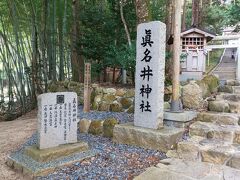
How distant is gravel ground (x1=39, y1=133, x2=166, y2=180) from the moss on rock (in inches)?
16.2

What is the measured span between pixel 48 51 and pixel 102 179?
5.81m

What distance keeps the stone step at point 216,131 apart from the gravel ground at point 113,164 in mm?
670

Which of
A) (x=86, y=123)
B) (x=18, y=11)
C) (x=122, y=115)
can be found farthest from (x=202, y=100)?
(x=18, y=11)

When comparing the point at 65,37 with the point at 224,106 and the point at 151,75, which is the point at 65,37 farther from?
the point at 224,106

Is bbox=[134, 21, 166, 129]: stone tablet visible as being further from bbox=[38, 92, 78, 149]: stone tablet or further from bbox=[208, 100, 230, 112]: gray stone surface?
bbox=[208, 100, 230, 112]: gray stone surface

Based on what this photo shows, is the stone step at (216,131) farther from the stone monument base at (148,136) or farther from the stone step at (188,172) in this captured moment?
the stone step at (188,172)

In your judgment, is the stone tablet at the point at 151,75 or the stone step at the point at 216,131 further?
the stone tablet at the point at 151,75

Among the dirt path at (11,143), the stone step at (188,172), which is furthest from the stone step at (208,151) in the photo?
the dirt path at (11,143)

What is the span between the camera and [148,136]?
3686 millimetres

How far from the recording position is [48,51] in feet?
26.4

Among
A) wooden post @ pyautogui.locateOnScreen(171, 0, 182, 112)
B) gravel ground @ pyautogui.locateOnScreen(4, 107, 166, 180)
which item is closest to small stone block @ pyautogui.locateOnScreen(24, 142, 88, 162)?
gravel ground @ pyautogui.locateOnScreen(4, 107, 166, 180)

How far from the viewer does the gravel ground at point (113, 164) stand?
3.16 meters

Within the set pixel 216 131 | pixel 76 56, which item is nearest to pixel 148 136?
pixel 216 131

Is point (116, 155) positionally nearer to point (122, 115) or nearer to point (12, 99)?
point (122, 115)
